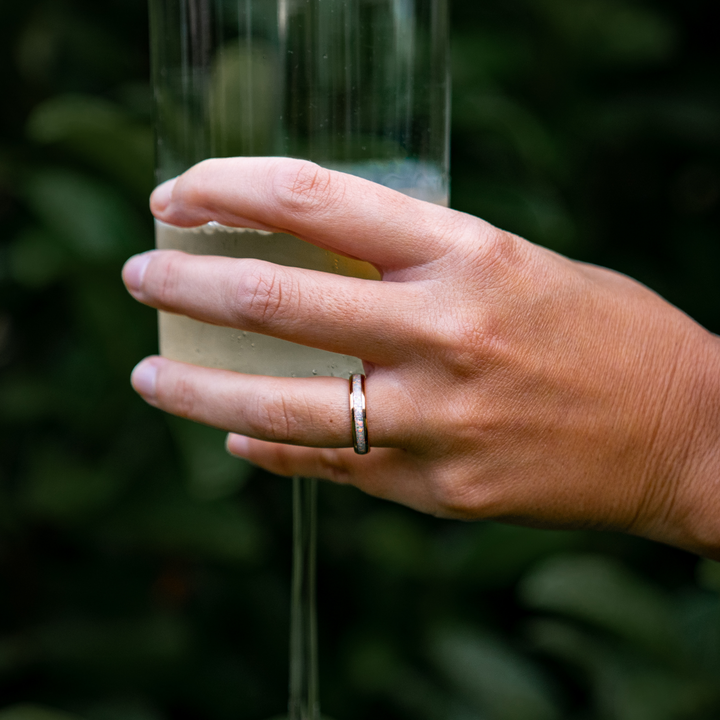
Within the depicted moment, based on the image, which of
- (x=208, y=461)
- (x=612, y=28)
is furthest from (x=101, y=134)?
(x=612, y=28)

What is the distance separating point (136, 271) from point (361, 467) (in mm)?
213

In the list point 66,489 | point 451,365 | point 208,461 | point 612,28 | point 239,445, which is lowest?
point 66,489

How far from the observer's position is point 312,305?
0.45 metres

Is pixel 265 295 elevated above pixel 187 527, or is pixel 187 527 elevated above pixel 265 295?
pixel 265 295

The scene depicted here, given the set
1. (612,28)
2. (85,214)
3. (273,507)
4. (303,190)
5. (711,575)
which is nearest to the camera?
(303,190)

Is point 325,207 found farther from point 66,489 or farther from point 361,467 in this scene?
point 66,489

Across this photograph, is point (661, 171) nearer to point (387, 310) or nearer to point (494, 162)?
point (494, 162)

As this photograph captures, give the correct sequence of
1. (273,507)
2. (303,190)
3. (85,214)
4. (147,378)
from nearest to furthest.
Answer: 1. (303,190)
2. (147,378)
3. (85,214)
4. (273,507)

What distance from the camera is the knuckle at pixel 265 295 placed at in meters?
0.45

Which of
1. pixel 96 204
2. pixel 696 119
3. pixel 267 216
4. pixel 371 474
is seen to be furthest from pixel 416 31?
pixel 696 119

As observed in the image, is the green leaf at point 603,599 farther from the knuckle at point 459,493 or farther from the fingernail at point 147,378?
the fingernail at point 147,378

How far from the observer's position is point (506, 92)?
1.34 metres

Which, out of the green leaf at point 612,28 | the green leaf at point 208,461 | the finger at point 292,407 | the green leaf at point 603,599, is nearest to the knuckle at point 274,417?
the finger at point 292,407

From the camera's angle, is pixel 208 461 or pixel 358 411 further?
pixel 208 461
